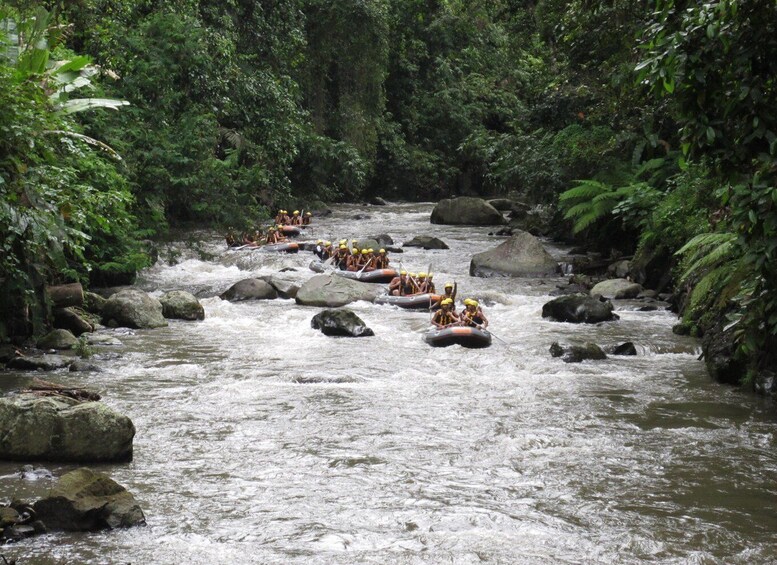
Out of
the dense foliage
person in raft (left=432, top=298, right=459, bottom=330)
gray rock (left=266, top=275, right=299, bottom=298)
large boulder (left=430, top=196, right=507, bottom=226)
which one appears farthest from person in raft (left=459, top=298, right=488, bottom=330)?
large boulder (left=430, top=196, right=507, bottom=226)

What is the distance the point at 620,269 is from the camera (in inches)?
796

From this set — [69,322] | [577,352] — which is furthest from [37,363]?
[577,352]

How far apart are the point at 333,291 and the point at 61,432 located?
10.1 meters

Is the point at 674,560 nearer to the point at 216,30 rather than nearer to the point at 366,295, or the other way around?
the point at 366,295

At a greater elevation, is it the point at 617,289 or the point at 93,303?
the point at 93,303

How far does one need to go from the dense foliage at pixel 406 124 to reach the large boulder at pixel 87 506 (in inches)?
174

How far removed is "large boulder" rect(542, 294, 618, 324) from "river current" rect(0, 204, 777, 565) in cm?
45

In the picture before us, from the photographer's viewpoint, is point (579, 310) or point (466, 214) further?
point (466, 214)

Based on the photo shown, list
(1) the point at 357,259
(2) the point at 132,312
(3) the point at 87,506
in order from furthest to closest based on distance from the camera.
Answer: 1. (1) the point at 357,259
2. (2) the point at 132,312
3. (3) the point at 87,506

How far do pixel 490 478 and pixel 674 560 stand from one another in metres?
1.99

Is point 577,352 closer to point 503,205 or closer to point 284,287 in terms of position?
point 284,287

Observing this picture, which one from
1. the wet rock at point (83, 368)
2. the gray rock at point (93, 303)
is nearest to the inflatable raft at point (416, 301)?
the gray rock at point (93, 303)

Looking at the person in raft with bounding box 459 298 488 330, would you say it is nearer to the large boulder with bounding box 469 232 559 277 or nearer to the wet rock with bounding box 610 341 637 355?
the wet rock with bounding box 610 341 637 355

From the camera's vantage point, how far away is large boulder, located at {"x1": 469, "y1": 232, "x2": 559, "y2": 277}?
2041 cm
